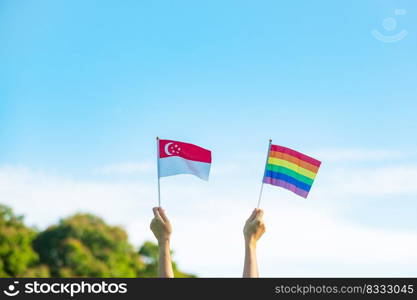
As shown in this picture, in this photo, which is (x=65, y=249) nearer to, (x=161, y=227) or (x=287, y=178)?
(x=287, y=178)

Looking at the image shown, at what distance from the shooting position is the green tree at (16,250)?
169ft

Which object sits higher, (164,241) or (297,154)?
(297,154)

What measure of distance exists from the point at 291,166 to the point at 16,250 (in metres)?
49.1

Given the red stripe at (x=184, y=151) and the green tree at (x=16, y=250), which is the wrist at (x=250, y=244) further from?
the green tree at (x=16, y=250)

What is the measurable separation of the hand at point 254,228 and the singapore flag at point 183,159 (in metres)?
2.12

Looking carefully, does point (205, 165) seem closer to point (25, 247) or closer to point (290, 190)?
point (290, 190)

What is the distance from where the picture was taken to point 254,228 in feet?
15.7

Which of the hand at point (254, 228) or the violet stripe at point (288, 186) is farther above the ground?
the violet stripe at point (288, 186)

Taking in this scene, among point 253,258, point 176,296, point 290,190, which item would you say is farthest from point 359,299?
point 290,190

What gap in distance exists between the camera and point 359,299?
172 inches

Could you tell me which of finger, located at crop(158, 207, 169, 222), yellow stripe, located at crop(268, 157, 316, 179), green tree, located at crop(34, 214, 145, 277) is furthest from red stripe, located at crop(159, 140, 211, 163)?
green tree, located at crop(34, 214, 145, 277)

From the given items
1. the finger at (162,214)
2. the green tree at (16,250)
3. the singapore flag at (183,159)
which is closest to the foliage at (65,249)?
the green tree at (16,250)

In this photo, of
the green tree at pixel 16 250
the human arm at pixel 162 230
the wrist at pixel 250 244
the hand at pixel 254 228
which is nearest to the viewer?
the human arm at pixel 162 230

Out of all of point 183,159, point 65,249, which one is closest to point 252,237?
point 183,159
